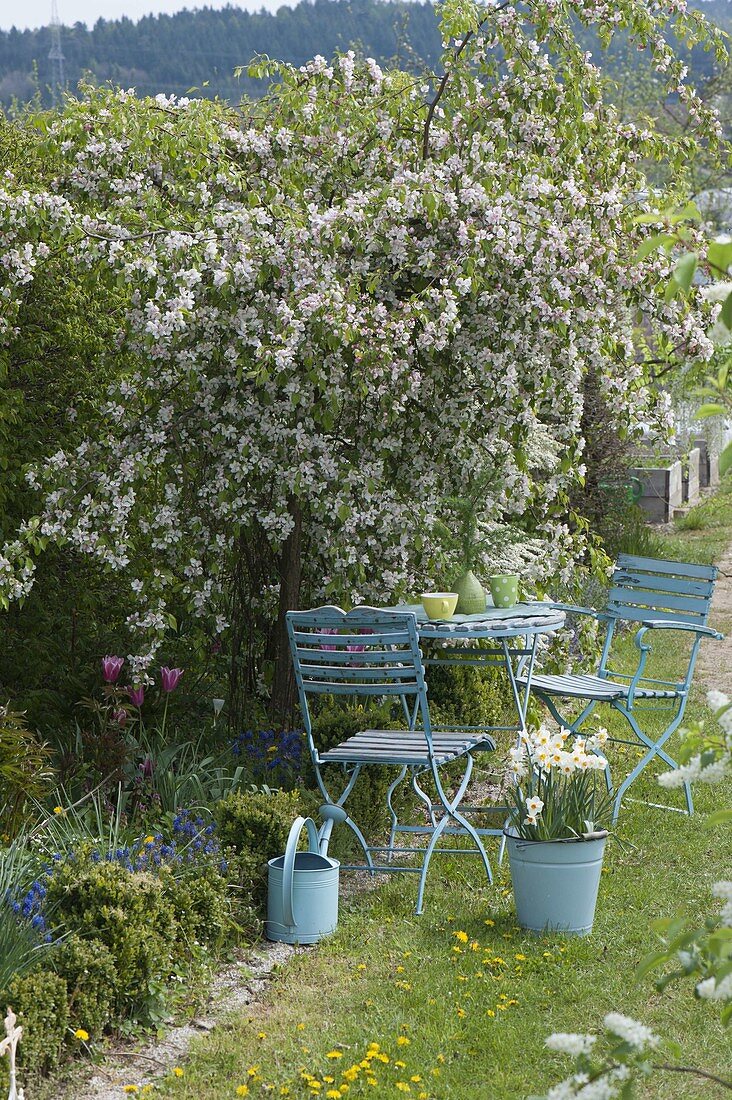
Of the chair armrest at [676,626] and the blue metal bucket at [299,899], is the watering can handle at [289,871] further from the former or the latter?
the chair armrest at [676,626]

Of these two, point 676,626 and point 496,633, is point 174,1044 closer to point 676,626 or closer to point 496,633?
point 496,633

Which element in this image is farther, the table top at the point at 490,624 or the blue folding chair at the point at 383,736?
the table top at the point at 490,624

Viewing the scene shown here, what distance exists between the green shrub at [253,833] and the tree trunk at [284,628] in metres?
1.25

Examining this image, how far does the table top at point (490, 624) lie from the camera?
4254 mm

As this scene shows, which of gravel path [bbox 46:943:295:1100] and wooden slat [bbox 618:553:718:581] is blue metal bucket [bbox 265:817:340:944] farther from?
wooden slat [bbox 618:553:718:581]

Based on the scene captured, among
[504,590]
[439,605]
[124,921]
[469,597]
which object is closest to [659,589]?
[504,590]

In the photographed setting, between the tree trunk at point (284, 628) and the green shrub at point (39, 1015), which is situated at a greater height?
the tree trunk at point (284, 628)

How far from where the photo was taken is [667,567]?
5469 mm

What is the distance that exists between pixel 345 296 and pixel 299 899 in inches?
79.2

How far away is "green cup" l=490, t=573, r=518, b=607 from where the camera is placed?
4812mm

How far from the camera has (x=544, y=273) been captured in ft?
14.3

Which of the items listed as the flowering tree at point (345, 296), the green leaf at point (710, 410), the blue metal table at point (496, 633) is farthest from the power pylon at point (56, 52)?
the green leaf at point (710, 410)

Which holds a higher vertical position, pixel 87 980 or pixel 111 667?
pixel 111 667

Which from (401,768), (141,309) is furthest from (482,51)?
(401,768)
